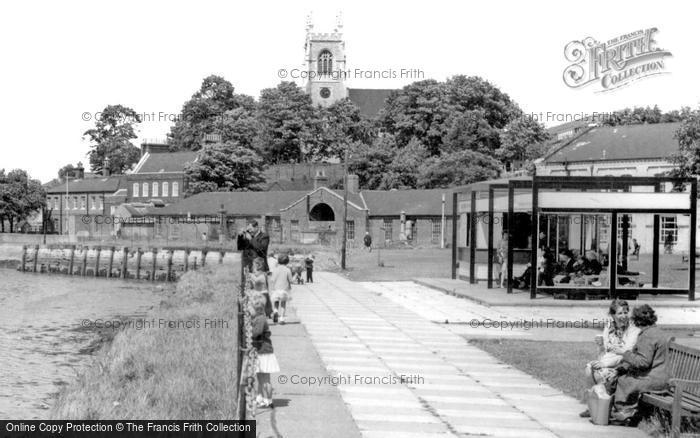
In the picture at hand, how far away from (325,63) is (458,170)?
73.2 metres

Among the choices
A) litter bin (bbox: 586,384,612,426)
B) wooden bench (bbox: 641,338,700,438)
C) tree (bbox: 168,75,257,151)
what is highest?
tree (bbox: 168,75,257,151)

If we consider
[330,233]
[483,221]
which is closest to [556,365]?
[483,221]

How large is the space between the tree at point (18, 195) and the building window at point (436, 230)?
60.0m

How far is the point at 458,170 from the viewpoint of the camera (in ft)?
273

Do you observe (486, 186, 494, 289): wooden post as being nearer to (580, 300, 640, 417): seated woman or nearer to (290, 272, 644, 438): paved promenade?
(290, 272, 644, 438): paved promenade

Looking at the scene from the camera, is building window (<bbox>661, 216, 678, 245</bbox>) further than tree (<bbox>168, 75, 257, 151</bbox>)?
No

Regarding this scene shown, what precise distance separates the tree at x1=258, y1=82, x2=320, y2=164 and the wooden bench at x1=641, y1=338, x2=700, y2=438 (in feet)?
328

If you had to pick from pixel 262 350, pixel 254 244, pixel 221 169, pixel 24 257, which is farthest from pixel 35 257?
pixel 262 350

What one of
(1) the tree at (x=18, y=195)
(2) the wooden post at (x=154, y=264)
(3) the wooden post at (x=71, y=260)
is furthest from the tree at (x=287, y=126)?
(2) the wooden post at (x=154, y=264)

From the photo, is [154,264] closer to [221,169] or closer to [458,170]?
[221,169]

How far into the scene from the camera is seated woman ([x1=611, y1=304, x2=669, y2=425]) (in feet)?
34.4

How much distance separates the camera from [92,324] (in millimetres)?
35969

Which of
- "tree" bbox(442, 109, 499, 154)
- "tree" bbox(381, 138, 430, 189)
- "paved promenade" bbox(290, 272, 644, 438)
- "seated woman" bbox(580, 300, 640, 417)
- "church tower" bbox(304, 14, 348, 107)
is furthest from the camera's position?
"church tower" bbox(304, 14, 348, 107)

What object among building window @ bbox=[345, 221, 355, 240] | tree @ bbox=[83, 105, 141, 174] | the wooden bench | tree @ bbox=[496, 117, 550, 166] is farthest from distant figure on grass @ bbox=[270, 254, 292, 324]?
tree @ bbox=[83, 105, 141, 174]
